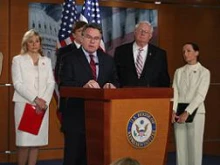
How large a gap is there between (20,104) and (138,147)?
3.14m

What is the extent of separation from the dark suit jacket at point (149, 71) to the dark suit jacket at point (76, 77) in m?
1.26

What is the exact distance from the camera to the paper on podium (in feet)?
22.9

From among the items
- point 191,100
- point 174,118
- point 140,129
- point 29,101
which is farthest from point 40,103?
point 140,129

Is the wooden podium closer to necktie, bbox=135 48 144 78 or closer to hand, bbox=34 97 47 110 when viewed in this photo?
necktie, bbox=135 48 144 78

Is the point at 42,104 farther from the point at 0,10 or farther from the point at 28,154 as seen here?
the point at 0,10

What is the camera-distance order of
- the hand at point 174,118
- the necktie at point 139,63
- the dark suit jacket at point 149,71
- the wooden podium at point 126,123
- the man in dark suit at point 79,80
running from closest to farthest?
1. the wooden podium at point 126,123
2. the man in dark suit at point 79,80
3. the dark suit jacket at point 149,71
4. the necktie at point 139,63
5. the hand at point 174,118

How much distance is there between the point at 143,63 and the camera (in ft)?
19.8

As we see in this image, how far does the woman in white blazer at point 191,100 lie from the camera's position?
23.2 feet

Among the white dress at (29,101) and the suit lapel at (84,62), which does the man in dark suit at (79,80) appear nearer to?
the suit lapel at (84,62)

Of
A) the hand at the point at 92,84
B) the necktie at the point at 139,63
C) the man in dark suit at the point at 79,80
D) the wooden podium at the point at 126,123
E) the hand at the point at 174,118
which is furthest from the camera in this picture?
the hand at the point at 174,118

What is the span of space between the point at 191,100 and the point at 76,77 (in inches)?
116

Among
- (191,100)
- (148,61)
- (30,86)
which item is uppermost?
(148,61)

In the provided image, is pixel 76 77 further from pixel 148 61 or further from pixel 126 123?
pixel 148 61

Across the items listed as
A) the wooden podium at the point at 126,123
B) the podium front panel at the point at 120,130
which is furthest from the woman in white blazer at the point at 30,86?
the podium front panel at the point at 120,130
